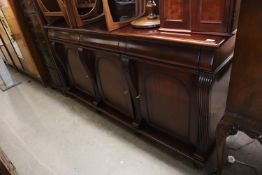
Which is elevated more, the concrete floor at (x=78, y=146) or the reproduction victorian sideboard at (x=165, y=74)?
the reproduction victorian sideboard at (x=165, y=74)

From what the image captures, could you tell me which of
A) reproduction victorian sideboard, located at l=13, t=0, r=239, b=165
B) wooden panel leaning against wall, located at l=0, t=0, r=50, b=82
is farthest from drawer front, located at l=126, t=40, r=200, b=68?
wooden panel leaning against wall, located at l=0, t=0, r=50, b=82

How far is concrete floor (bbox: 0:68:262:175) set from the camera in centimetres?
145

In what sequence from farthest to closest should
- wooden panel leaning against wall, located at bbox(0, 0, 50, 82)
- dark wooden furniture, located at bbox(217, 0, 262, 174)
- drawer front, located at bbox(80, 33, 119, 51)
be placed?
wooden panel leaning against wall, located at bbox(0, 0, 50, 82)
drawer front, located at bbox(80, 33, 119, 51)
dark wooden furniture, located at bbox(217, 0, 262, 174)

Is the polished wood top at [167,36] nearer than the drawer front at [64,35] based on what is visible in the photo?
Yes

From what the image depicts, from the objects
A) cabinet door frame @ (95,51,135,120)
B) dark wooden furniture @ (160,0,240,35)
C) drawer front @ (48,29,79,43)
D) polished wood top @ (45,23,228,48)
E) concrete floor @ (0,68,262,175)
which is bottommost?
concrete floor @ (0,68,262,175)

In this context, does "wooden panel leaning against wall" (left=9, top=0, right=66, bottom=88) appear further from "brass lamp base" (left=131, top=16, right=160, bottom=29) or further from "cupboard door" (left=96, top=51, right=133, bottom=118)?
"brass lamp base" (left=131, top=16, right=160, bottom=29)

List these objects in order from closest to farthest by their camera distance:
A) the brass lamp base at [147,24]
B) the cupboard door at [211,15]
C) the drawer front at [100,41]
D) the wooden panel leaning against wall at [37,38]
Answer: the cupboard door at [211,15]
the brass lamp base at [147,24]
the drawer front at [100,41]
the wooden panel leaning against wall at [37,38]

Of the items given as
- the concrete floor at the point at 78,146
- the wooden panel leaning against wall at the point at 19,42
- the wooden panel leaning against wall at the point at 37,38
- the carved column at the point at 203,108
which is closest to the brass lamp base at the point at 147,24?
the carved column at the point at 203,108

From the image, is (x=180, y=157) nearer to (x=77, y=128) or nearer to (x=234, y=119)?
(x=234, y=119)

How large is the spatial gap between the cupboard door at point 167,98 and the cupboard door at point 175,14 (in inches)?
10.0

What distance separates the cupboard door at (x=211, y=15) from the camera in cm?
88

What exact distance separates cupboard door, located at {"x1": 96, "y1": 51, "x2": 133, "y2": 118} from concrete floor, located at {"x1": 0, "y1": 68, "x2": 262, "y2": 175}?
9.6 inches

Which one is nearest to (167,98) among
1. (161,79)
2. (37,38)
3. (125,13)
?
(161,79)

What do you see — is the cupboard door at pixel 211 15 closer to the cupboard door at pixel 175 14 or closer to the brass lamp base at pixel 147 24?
the cupboard door at pixel 175 14
